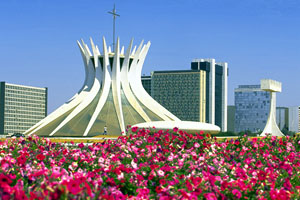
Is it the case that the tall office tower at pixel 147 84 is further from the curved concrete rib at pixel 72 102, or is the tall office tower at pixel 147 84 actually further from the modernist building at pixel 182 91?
the curved concrete rib at pixel 72 102

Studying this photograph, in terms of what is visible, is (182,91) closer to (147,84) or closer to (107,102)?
(147,84)

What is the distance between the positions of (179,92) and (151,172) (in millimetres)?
161582

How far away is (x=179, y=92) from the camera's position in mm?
170375

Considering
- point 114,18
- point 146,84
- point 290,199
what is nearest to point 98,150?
point 290,199

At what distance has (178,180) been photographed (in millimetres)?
8578

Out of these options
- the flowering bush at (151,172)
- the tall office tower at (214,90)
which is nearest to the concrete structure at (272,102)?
the flowering bush at (151,172)

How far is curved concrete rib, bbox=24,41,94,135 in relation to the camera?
1818 inches

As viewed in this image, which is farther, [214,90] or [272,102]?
[214,90]

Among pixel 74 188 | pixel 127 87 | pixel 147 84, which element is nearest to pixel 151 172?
pixel 74 188

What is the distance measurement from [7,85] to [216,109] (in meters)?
79.5

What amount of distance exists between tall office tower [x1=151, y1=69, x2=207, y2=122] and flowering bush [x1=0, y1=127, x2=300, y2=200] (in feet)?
506

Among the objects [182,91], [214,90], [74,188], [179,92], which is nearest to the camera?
[74,188]

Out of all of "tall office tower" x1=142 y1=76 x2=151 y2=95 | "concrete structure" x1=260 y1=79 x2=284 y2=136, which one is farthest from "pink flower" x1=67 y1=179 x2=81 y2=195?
"tall office tower" x1=142 y1=76 x2=151 y2=95

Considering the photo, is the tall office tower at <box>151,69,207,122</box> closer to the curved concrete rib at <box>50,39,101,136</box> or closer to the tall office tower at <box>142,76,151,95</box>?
the tall office tower at <box>142,76,151,95</box>
